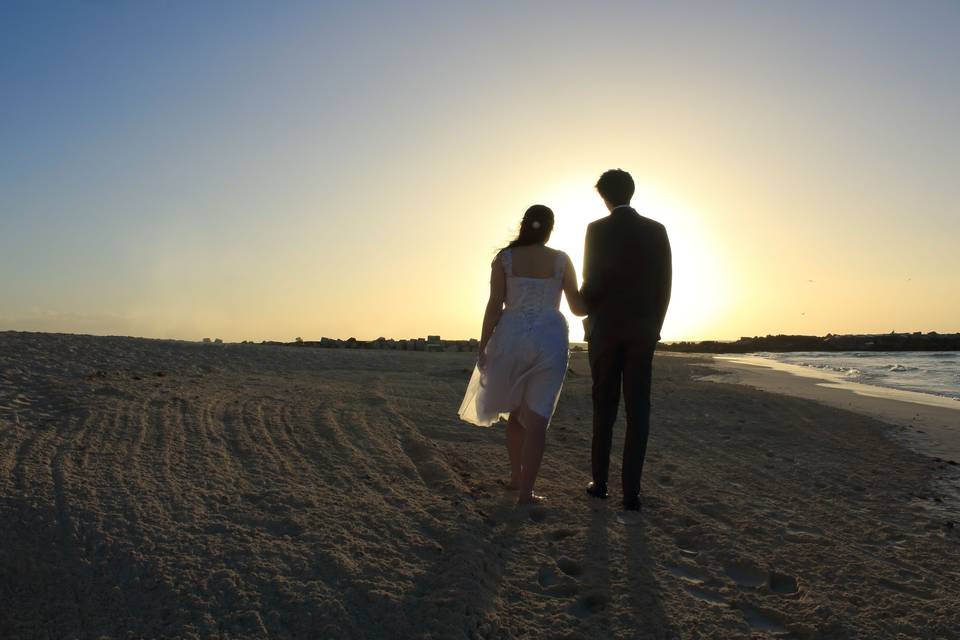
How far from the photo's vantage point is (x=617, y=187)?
461cm

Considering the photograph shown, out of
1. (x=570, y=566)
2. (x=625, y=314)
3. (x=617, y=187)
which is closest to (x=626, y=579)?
(x=570, y=566)

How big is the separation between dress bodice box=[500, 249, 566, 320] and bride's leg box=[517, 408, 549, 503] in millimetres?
661

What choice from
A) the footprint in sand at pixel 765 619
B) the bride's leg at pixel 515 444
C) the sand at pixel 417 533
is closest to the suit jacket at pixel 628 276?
the bride's leg at pixel 515 444

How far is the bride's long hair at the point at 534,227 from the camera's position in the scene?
4.50 m

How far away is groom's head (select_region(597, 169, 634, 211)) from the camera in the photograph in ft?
15.1

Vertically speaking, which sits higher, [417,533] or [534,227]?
[534,227]

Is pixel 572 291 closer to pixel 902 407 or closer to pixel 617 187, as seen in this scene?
pixel 617 187

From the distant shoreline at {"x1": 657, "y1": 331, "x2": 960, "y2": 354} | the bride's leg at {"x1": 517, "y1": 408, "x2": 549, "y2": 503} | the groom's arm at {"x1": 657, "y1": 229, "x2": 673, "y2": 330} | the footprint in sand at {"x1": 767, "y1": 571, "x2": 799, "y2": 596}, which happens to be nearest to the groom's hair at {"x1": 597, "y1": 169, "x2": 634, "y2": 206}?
the groom's arm at {"x1": 657, "y1": 229, "x2": 673, "y2": 330}

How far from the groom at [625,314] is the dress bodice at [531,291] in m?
0.22

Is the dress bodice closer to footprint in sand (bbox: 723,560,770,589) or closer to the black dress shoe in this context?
the black dress shoe

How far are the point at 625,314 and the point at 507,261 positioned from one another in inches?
32.8

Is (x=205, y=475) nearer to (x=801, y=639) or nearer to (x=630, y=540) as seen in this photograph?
(x=630, y=540)

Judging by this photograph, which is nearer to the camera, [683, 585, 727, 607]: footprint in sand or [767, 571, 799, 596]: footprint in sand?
[683, 585, 727, 607]: footprint in sand

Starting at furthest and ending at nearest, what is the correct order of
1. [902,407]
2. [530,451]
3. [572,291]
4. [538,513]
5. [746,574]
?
[902,407] < [572,291] < [530,451] < [538,513] < [746,574]
